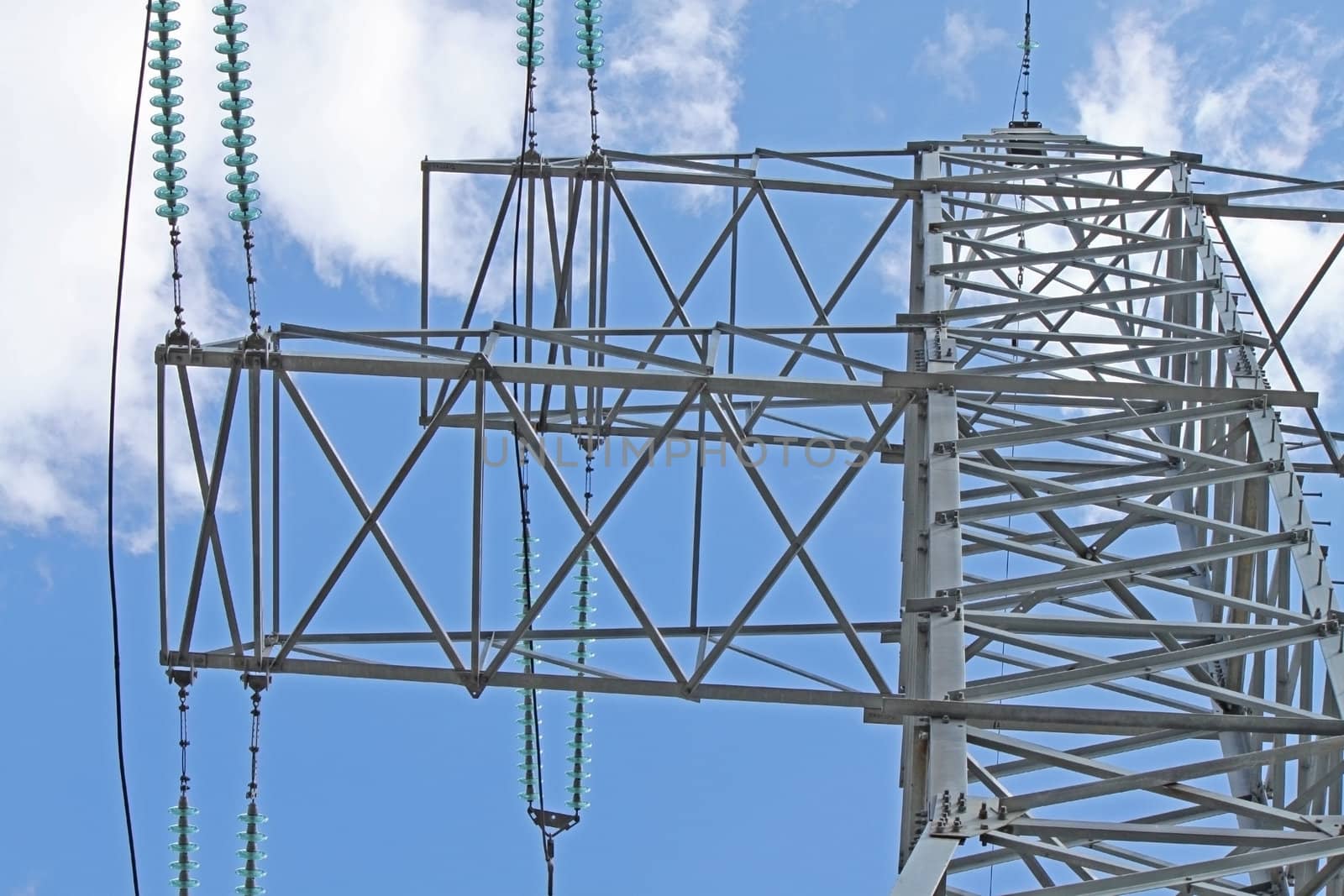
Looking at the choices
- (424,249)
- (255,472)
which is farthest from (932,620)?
(424,249)

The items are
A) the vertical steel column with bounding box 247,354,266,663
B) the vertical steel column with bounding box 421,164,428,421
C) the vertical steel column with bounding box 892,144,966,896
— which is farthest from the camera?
the vertical steel column with bounding box 421,164,428,421

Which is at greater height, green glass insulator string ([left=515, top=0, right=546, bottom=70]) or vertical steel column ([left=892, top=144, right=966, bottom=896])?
green glass insulator string ([left=515, top=0, right=546, bottom=70])

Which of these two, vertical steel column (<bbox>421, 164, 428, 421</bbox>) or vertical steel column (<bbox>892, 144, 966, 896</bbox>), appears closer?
vertical steel column (<bbox>892, 144, 966, 896</bbox>)

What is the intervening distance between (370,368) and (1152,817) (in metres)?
7.74

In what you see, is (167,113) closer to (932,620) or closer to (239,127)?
(239,127)

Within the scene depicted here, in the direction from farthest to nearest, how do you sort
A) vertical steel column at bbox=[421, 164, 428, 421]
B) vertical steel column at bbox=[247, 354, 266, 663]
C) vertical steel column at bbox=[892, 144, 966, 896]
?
vertical steel column at bbox=[421, 164, 428, 421] → vertical steel column at bbox=[247, 354, 266, 663] → vertical steel column at bbox=[892, 144, 966, 896]

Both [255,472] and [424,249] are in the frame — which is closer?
[255,472]

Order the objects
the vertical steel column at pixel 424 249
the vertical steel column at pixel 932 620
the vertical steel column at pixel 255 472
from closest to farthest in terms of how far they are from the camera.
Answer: the vertical steel column at pixel 932 620
the vertical steel column at pixel 255 472
the vertical steel column at pixel 424 249

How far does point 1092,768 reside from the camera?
43.2 ft

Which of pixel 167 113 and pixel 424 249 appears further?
pixel 424 249

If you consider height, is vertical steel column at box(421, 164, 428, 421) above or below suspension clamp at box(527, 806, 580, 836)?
above

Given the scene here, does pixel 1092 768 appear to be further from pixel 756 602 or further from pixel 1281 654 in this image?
pixel 1281 654

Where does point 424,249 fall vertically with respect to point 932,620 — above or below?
above

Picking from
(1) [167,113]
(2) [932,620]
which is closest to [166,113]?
(1) [167,113]
